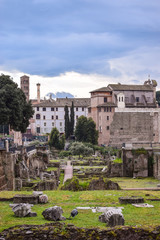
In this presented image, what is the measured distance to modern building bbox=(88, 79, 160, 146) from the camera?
6856cm

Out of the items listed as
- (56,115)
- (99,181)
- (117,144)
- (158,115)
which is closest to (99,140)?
(117,144)

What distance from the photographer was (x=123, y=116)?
228 ft

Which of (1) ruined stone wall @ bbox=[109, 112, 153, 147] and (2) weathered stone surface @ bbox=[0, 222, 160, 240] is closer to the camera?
(2) weathered stone surface @ bbox=[0, 222, 160, 240]

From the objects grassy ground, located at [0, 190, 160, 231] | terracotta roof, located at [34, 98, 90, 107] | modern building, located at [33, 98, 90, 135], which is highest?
terracotta roof, located at [34, 98, 90, 107]

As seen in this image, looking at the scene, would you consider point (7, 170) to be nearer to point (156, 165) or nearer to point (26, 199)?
point (26, 199)

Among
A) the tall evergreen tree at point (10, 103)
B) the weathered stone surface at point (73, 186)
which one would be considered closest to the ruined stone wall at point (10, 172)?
the weathered stone surface at point (73, 186)

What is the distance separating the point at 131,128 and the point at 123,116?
2.61 meters

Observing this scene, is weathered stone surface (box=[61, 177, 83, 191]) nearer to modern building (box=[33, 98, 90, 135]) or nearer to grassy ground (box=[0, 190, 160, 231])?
grassy ground (box=[0, 190, 160, 231])

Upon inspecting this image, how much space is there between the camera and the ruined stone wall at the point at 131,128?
68125mm

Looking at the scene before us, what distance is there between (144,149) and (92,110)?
44.6 m

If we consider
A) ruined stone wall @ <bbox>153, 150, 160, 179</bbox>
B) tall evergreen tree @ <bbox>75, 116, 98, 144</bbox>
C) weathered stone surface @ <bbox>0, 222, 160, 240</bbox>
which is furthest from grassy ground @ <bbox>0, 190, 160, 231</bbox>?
tall evergreen tree @ <bbox>75, 116, 98, 144</bbox>

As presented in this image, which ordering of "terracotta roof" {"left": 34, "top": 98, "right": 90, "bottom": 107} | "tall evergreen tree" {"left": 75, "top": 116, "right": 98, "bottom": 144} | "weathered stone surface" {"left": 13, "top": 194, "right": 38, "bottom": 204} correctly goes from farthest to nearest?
"terracotta roof" {"left": 34, "top": 98, "right": 90, "bottom": 107}, "tall evergreen tree" {"left": 75, "top": 116, "right": 98, "bottom": 144}, "weathered stone surface" {"left": 13, "top": 194, "right": 38, "bottom": 204}

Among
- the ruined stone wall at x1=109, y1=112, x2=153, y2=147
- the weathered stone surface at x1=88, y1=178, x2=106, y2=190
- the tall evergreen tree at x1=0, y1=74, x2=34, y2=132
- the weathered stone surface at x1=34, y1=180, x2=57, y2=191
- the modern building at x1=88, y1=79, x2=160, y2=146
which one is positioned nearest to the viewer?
the weathered stone surface at x1=88, y1=178, x2=106, y2=190

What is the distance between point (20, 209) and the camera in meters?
10.2
